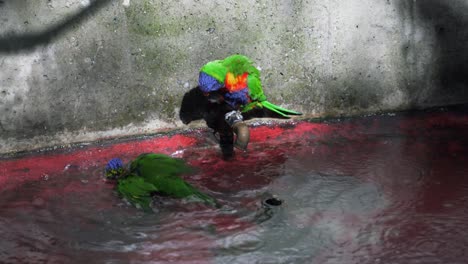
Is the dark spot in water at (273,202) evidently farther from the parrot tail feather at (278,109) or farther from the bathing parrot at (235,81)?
the parrot tail feather at (278,109)

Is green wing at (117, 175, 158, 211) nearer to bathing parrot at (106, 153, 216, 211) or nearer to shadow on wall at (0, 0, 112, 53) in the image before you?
bathing parrot at (106, 153, 216, 211)

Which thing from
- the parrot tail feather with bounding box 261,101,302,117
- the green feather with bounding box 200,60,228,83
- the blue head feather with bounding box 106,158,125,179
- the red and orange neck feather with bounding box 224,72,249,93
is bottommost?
the blue head feather with bounding box 106,158,125,179

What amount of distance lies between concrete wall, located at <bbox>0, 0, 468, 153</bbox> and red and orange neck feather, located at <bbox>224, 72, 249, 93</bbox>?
35 cm

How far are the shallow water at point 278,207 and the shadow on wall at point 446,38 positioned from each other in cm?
25

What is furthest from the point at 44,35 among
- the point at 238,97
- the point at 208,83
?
the point at 238,97

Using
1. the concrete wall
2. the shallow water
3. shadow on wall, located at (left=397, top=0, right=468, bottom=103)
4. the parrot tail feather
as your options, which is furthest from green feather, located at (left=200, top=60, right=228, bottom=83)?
shadow on wall, located at (left=397, top=0, right=468, bottom=103)

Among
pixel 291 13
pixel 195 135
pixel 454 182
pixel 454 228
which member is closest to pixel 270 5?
pixel 291 13

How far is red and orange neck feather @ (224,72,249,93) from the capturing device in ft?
12.7

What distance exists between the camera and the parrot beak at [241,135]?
3854mm

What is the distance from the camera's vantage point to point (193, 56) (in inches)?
162

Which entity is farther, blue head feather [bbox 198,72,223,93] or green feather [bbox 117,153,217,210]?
blue head feather [bbox 198,72,223,93]

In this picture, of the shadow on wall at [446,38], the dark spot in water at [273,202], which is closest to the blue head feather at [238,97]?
the dark spot in water at [273,202]

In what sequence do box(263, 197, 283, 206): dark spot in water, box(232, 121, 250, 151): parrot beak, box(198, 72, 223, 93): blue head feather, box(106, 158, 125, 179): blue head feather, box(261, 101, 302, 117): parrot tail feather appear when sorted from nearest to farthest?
box(263, 197, 283, 206): dark spot in water
box(106, 158, 125, 179): blue head feather
box(198, 72, 223, 93): blue head feather
box(232, 121, 250, 151): parrot beak
box(261, 101, 302, 117): parrot tail feather

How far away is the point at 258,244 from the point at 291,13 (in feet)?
6.44
